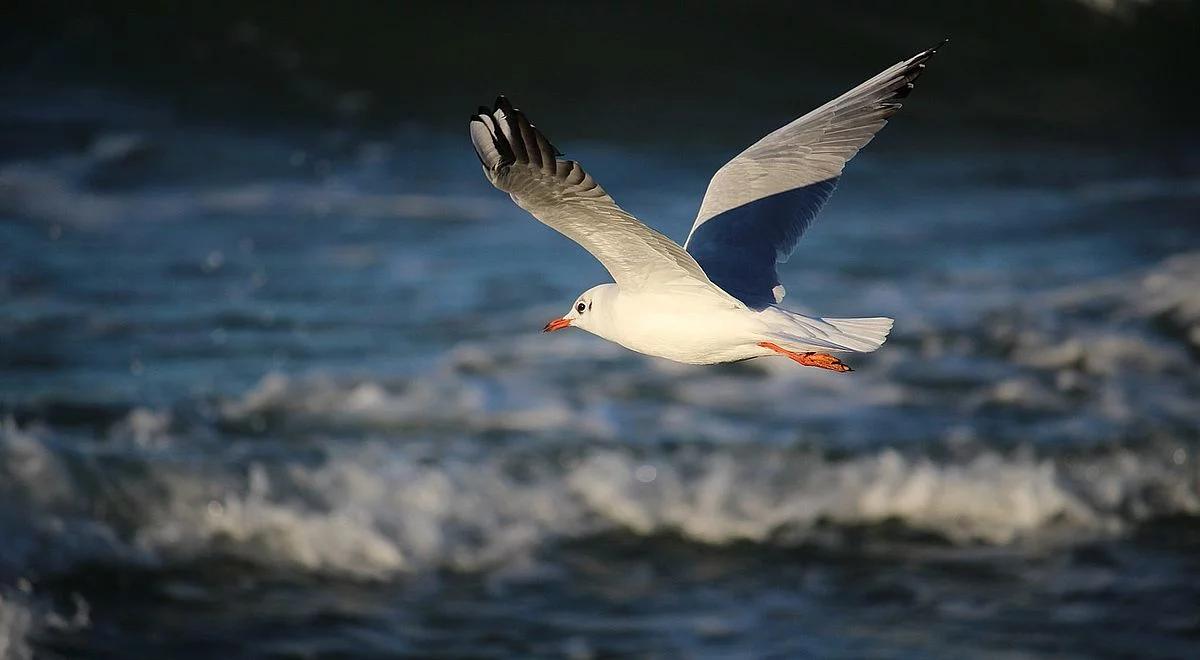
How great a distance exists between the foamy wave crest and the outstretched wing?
3668 mm

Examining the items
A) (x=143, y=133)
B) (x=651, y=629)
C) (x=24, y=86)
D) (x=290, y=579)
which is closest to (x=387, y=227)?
(x=143, y=133)

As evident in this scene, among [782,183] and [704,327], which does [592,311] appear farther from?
[782,183]

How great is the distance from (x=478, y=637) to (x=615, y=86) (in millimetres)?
8811

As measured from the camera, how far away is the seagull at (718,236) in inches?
164

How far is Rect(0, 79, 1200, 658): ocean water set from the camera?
24.4 ft

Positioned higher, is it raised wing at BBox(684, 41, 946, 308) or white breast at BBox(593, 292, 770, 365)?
raised wing at BBox(684, 41, 946, 308)

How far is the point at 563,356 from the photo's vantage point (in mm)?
10547

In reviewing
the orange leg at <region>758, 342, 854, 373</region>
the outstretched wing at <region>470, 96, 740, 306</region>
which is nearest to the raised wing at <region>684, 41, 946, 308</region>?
the orange leg at <region>758, 342, 854, 373</region>

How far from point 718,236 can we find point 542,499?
11.4ft

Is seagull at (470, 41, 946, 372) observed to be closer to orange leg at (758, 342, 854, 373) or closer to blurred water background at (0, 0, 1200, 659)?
orange leg at (758, 342, 854, 373)

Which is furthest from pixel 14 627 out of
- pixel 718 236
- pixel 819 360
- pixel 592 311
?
pixel 819 360

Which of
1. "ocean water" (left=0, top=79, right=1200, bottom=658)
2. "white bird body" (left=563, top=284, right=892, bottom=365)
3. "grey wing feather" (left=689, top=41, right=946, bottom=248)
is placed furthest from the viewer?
"ocean water" (left=0, top=79, right=1200, bottom=658)

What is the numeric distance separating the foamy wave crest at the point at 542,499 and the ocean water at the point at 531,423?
2 centimetres

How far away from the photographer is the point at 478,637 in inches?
283
